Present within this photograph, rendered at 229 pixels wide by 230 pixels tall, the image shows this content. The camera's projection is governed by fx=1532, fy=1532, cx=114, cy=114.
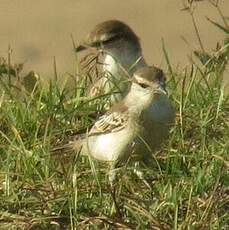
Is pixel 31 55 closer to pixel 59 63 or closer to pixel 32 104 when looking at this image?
pixel 59 63

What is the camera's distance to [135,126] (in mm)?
9102

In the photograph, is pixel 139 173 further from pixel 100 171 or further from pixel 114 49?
pixel 114 49

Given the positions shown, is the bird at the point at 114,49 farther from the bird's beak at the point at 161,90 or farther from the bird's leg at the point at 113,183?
the bird's leg at the point at 113,183

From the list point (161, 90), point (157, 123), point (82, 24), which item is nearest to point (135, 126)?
point (157, 123)

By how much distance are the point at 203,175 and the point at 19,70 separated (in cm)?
221

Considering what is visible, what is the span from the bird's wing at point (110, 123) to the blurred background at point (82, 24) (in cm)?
642

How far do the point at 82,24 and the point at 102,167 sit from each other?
9194mm

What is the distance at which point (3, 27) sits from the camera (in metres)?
18.1

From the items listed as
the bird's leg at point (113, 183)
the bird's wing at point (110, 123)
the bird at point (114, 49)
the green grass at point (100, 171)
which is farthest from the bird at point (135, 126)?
the bird at point (114, 49)

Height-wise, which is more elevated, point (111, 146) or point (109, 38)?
point (109, 38)

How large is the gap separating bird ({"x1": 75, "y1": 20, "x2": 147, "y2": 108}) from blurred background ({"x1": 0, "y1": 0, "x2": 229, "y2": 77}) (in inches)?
188

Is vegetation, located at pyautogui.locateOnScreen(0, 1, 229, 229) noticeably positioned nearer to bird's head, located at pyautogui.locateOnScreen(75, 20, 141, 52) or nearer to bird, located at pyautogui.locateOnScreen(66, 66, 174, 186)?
bird, located at pyautogui.locateOnScreen(66, 66, 174, 186)

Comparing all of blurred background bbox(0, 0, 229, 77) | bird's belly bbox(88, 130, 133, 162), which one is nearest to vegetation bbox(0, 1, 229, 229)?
bird's belly bbox(88, 130, 133, 162)

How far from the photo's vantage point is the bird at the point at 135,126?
29.6 feet
